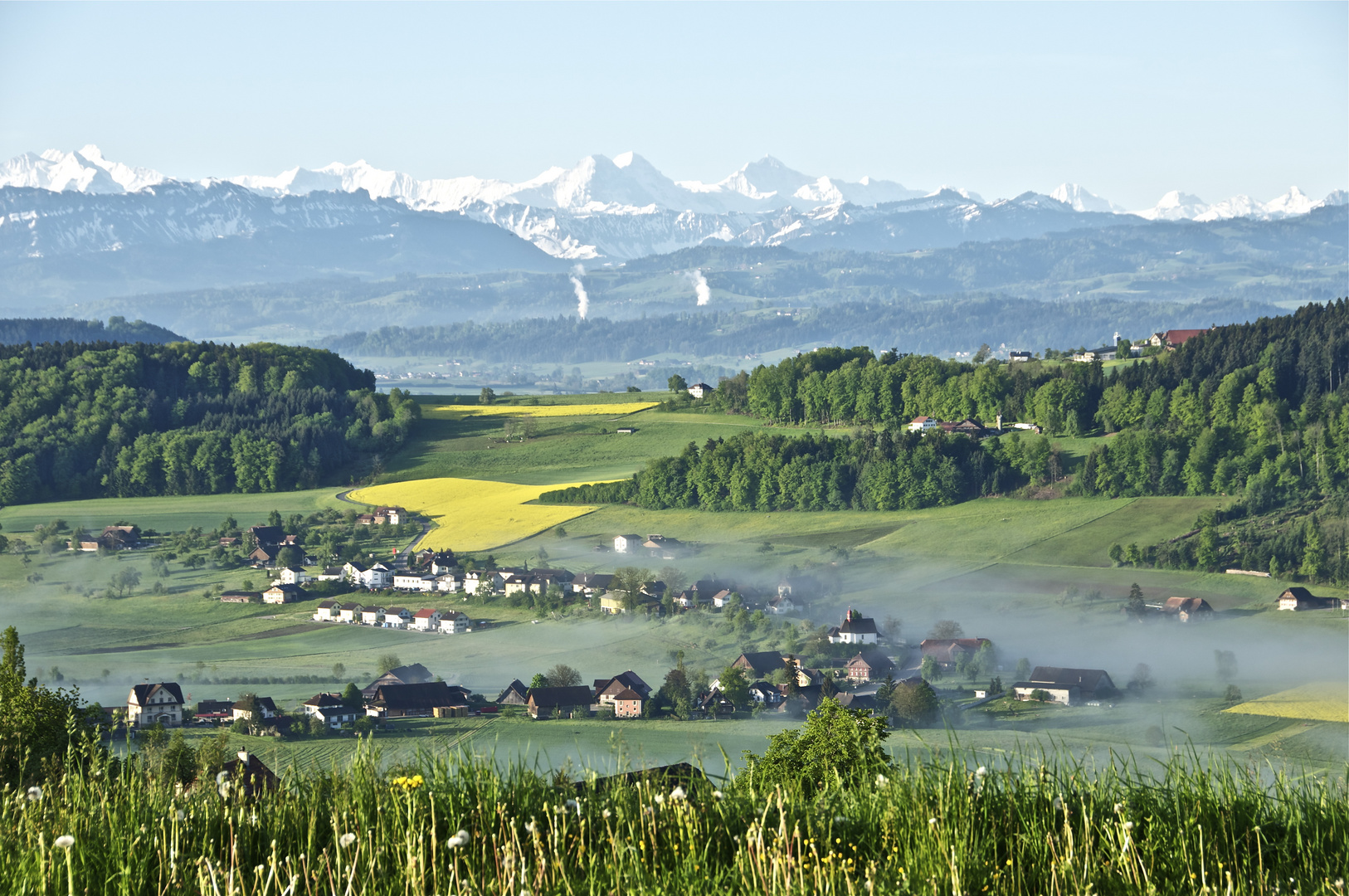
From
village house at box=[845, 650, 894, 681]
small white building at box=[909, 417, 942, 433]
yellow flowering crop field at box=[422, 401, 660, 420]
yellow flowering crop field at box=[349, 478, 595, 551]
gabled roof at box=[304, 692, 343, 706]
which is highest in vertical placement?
yellow flowering crop field at box=[422, 401, 660, 420]

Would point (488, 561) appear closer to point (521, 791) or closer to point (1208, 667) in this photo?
point (1208, 667)

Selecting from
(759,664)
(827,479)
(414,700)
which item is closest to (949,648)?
(759,664)

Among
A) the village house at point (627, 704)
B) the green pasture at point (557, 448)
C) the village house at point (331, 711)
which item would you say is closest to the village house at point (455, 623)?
the village house at point (331, 711)

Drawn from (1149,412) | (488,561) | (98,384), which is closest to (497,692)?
(488,561)

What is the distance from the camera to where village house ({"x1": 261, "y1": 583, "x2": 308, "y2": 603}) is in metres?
53.4

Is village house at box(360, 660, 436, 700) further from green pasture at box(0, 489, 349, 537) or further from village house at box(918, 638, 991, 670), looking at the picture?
green pasture at box(0, 489, 349, 537)

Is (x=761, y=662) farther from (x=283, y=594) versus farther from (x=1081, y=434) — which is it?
(x=1081, y=434)

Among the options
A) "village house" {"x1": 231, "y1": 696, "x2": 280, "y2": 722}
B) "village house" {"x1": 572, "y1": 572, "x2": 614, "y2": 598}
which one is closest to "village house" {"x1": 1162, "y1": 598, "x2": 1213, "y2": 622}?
"village house" {"x1": 572, "y1": 572, "x2": 614, "y2": 598}

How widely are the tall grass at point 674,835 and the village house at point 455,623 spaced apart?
41.1 meters

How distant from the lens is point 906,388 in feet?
261

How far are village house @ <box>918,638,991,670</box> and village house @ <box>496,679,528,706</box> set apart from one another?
41.9ft

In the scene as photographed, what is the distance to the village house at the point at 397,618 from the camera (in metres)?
49.1

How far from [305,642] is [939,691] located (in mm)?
21620

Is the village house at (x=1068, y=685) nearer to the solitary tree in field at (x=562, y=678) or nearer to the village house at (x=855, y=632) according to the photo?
the village house at (x=855, y=632)
